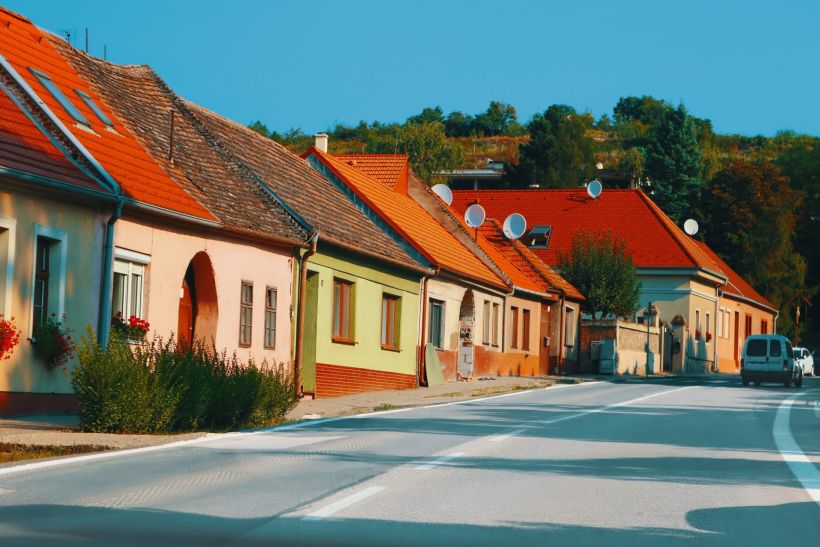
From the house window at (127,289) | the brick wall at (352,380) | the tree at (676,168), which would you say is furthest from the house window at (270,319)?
the tree at (676,168)

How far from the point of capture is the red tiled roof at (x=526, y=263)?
50500 millimetres

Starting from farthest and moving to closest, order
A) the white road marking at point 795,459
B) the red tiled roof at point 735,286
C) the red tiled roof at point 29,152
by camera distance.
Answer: the red tiled roof at point 735,286
the red tiled roof at point 29,152
the white road marking at point 795,459

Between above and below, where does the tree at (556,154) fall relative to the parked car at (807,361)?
above

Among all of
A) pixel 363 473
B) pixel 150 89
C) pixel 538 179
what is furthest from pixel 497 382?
pixel 538 179

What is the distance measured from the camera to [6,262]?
1878 centimetres

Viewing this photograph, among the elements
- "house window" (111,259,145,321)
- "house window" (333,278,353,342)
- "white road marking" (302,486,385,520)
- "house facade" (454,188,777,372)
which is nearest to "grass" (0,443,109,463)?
"white road marking" (302,486,385,520)

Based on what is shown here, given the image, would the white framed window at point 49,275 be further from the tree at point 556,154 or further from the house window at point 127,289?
the tree at point 556,154

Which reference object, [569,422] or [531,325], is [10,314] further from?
[531,325]

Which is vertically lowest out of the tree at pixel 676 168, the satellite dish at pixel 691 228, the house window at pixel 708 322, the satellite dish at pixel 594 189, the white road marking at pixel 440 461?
the white road marking at pixel 440 461

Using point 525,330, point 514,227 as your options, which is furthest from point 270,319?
point 514,227

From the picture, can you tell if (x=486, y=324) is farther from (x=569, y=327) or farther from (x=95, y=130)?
(x=95, y=130)

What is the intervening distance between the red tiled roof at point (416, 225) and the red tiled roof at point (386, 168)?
548mm

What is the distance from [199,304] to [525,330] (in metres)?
24.9

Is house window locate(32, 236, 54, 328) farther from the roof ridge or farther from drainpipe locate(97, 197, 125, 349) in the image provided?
the roof ridge
